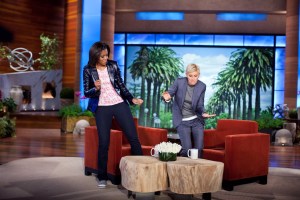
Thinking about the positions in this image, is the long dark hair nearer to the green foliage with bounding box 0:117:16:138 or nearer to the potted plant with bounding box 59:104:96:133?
the green foliage with bounding box 0:117:16:138

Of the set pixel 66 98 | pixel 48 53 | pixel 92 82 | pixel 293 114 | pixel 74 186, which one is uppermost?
pixel 48 53

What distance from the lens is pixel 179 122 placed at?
5.00 m

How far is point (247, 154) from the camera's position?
5.30 metres

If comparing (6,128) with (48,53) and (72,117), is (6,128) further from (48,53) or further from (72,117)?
(48,53)

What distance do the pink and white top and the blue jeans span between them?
77cm

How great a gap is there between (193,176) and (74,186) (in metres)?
1.49

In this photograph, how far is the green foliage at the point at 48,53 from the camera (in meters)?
16.8

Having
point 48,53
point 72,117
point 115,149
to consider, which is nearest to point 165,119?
point 48,53

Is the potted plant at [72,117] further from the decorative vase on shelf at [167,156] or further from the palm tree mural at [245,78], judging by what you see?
the decorative vase on shelf at [167,156]

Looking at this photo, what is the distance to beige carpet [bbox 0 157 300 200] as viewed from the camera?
178 inches

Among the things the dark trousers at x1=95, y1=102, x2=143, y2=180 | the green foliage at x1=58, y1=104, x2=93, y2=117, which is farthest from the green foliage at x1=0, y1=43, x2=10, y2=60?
the dark trousers at x1=95, y1=102, x2=143, y2=180

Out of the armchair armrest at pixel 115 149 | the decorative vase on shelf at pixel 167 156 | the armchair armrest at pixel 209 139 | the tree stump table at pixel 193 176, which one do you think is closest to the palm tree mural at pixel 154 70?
the armchair armrest at pixel 209 139

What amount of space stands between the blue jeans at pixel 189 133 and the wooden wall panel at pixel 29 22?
39.5ft

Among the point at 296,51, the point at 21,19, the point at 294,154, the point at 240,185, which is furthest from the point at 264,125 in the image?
the point at 21,19
